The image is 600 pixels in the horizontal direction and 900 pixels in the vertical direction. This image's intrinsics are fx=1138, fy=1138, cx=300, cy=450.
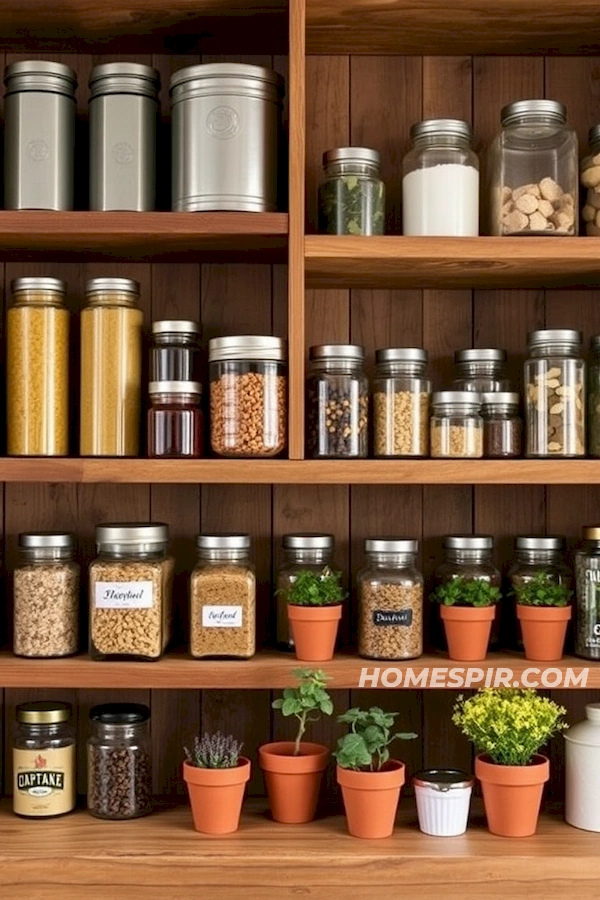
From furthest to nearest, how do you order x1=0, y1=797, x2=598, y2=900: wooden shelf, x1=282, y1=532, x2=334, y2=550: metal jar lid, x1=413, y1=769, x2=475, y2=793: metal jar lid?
x1=282, y1=532, x2=334, y2=550: metal jar lid, x1=413, y1=769, x2=475, y2=793: metal jar lid, x1=0, y1=797, x2=598, y2=900: wooden shelf

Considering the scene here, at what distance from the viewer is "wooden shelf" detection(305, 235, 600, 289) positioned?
176 centimetres

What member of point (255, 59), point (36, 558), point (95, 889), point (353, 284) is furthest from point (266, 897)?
point (255, 59)

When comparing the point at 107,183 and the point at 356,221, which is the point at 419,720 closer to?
the point at 356,221

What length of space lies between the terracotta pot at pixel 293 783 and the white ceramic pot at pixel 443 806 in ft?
0.55

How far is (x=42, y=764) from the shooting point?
5.98 feet

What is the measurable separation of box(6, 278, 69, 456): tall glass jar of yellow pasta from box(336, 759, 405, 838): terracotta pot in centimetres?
69

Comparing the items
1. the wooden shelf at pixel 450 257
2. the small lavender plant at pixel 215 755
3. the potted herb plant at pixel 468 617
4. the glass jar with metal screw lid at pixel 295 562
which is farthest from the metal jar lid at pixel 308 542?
the wooden shelf at pixel 450 257

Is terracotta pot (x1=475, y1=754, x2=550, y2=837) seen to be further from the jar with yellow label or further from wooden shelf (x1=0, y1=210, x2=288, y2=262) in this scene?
wooden shelf (x1=0, y1=210, x2=288, y2=262)

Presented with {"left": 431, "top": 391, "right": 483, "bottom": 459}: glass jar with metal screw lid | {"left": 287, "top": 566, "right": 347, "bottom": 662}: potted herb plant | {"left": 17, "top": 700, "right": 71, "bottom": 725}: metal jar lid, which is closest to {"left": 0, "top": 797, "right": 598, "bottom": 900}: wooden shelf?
{"left": 17, "top": 700, "right": 71, "bottom": 725}: metal jar lid

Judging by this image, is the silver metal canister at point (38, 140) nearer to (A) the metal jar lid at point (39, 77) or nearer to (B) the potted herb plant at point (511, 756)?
(A) the metal jar lid at point (39, 77)

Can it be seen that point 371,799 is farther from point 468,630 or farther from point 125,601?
point 125,601

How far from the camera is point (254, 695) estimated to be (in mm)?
2027

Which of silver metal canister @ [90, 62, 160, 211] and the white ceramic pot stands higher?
silver metal canister @ [90, 62, 160, 211]

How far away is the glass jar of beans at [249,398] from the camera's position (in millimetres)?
1784
